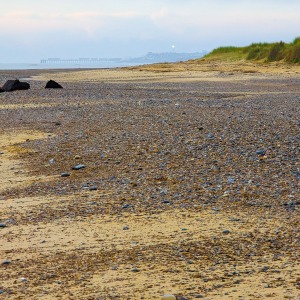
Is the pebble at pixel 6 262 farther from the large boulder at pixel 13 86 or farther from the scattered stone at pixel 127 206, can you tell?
the large boulder at pixel 13 86

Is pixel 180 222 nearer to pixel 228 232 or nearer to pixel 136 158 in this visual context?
pixel 228 232

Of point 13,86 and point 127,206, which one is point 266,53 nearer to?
point 13,86

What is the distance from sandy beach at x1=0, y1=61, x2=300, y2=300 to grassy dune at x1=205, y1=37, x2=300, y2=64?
21.8 meters

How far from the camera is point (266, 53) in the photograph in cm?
3903

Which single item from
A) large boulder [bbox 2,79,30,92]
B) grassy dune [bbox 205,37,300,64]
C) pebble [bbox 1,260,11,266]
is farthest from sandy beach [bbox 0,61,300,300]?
grassy dune [bbox 205,37,300,64]

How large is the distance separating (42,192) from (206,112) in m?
6.46

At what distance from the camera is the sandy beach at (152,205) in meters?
5.43

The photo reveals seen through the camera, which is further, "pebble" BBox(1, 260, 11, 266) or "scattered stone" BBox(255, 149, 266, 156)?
"scattered stone" BBox(255, 149, 266, 156)

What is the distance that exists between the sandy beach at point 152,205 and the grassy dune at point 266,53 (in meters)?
21.8

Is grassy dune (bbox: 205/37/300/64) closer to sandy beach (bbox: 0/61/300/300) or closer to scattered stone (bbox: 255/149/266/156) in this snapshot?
sandy beach (bbox: 0/61/300/300)

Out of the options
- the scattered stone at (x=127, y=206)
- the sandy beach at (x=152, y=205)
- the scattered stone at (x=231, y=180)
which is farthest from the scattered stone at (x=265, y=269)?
the scattered stone at (x=231, y=180)

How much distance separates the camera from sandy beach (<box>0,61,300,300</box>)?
214 inches

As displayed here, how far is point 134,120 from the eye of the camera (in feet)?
44.5

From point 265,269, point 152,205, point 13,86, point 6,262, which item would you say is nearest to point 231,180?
point 152,205
